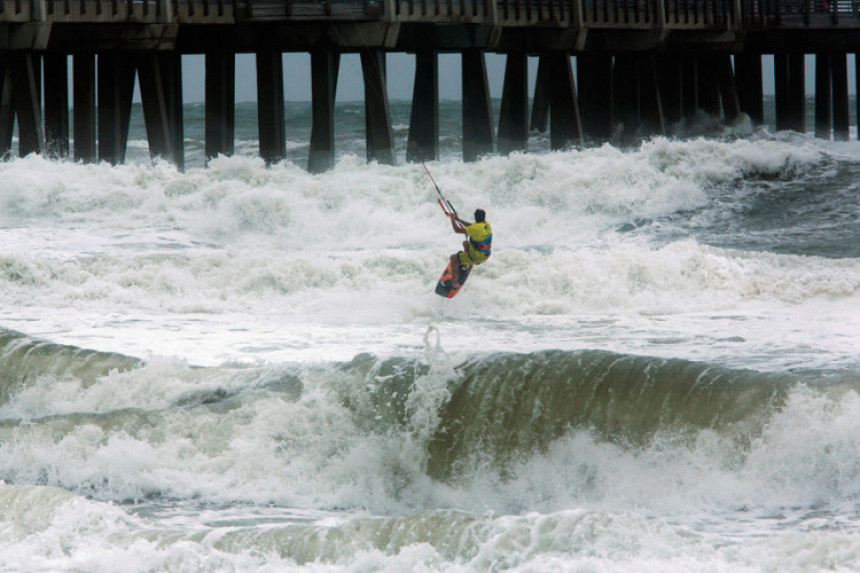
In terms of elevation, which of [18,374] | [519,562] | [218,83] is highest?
[218,83]

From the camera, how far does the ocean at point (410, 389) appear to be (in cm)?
782

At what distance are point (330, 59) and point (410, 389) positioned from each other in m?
12.8

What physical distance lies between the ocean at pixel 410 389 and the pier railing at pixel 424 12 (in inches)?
116

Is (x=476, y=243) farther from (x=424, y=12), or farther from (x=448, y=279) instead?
(x=424, y=12)

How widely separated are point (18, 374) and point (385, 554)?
5.28 m

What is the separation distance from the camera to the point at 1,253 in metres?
17.3

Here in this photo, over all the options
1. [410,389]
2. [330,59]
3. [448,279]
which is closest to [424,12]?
[330,59]

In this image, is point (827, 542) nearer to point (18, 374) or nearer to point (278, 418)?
point (278, 418)

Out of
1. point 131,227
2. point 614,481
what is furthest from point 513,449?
point 131,227

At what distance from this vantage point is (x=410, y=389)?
1042cm

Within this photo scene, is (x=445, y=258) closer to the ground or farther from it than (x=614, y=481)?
farther from it

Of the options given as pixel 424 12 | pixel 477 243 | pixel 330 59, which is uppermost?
pixel 424 12

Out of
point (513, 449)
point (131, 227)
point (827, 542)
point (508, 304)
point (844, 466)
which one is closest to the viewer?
point (827, 542)

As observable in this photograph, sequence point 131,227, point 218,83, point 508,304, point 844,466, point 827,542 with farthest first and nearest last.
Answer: point 218,83, point 131,227, point 508,304, point 844,466, point 827,542
